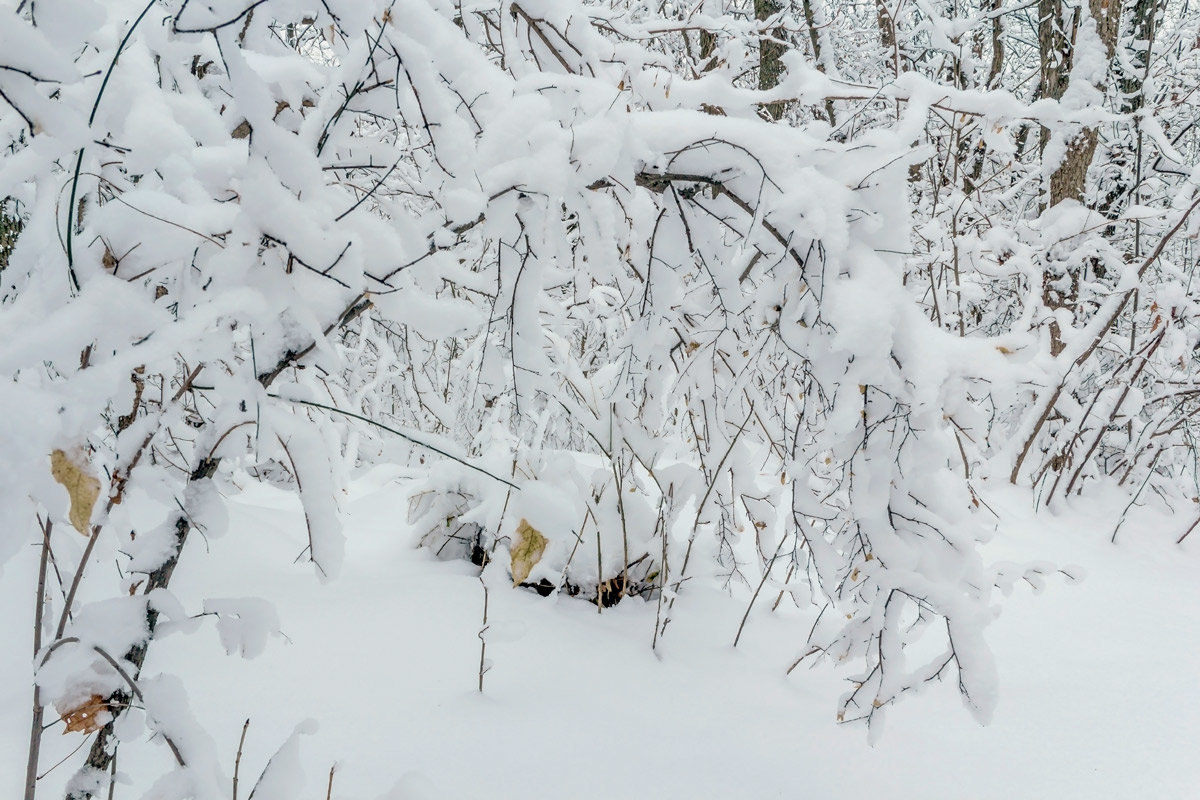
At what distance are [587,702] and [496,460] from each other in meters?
0.73

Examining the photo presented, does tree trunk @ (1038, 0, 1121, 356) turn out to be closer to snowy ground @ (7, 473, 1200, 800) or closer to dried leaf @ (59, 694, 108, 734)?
snowy ground @ (7, 473, 1200, 800)

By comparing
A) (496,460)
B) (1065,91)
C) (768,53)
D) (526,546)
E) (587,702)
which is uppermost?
(768,53)

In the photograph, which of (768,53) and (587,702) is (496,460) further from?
(768,53)

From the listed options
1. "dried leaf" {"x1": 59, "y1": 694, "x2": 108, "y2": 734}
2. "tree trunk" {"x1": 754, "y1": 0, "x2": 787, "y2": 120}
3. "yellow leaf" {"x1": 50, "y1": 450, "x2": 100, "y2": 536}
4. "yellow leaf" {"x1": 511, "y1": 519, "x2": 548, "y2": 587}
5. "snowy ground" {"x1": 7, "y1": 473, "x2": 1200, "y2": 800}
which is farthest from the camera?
"tree trunk" {"x1": 754, "y1": 0, "x2": 787, "y2": 120}

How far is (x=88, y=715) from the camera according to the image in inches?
31.6

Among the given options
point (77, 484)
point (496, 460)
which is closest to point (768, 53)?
point (496, 460)

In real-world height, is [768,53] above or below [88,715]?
above

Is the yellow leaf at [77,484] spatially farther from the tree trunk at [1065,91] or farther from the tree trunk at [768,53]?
the tree trunk at [768,53]

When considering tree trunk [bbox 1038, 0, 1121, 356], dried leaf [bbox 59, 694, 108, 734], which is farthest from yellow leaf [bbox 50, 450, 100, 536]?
tree trunk [bbox 1038, 0, 1121, 356]

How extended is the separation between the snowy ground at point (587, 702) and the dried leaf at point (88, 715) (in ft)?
1.20

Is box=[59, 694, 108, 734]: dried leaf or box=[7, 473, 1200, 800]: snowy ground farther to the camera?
box=[7, 473, 1200, 800]: snowy ground

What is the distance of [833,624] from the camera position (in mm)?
2158

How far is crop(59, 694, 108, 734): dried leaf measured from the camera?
31.3 inches

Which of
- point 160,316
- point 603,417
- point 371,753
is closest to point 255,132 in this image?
point 160,316
